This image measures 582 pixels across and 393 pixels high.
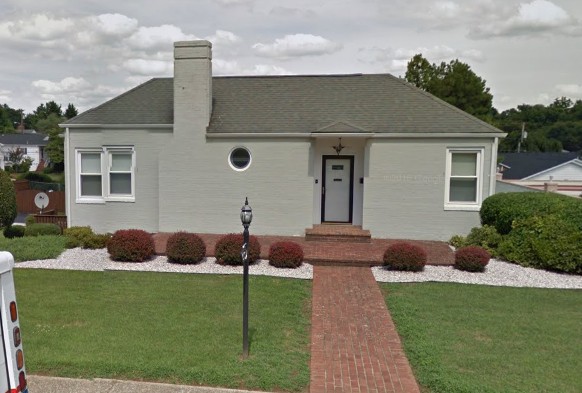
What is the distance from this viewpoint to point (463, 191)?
41.8 feet

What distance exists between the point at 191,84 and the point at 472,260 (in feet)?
30.4

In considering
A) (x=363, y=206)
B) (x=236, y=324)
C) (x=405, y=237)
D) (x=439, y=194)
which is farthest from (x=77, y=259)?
(x=439, y=194)

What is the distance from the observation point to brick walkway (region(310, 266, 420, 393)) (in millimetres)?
4688

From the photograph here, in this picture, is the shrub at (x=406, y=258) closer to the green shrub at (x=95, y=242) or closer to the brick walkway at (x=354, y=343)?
the brick walkway at (x=354, y=343)

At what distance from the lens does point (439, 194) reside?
12.5m

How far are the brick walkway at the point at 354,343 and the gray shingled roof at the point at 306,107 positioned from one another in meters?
5.74

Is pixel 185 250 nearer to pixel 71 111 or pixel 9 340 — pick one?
pixel 9 340

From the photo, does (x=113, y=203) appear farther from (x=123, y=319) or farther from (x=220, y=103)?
(x=123, y=319)

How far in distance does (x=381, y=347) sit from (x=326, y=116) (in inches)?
355

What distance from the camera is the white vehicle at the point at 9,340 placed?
2.73m

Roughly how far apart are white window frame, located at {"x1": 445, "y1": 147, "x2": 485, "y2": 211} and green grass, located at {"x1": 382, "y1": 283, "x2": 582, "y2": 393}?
4.46m

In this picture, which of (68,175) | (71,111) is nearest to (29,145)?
(71,111)

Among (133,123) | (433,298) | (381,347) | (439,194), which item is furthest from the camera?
Answer: (133,123)

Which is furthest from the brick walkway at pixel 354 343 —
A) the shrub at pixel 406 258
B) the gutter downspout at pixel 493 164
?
the gutter downspout at pixel 493 164
